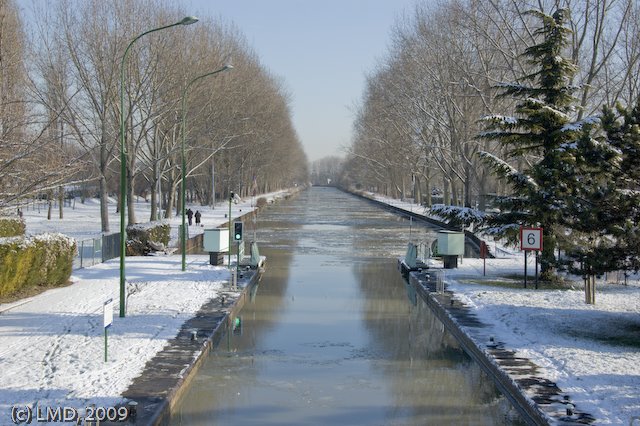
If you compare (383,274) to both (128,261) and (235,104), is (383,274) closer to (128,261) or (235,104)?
(128,261)

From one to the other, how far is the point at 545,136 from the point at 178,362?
15634 mm

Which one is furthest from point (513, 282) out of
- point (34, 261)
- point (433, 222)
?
point (433, 222)

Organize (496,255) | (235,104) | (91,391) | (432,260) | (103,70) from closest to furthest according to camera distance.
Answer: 1. (91,391)
2. (432,260)
3. (496,255)
4. (103,70)
5. (235,104)

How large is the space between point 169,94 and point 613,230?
36.1 meters

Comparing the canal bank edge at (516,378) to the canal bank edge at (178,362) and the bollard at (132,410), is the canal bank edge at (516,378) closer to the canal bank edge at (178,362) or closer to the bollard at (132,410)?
the canal bank edge at (178,362)

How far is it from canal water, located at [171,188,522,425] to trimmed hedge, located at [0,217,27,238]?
577 inches

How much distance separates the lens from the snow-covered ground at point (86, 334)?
1127 cm

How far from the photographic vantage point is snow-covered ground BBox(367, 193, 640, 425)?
1148cm

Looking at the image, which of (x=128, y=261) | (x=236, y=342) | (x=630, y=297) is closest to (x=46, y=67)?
(x=128, y=261)

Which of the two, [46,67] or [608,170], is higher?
[46,67]

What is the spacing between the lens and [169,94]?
158 feet

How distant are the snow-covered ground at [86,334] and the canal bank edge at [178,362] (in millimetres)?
233

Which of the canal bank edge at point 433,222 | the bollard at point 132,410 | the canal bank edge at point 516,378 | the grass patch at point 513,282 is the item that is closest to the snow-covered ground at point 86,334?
the bollard at point 132,410

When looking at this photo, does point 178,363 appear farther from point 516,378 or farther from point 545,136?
point 545,136
